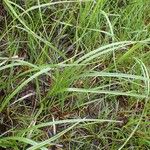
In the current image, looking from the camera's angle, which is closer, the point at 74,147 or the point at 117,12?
the point at 74,147

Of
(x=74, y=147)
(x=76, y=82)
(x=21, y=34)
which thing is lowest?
(x=74, y=147)

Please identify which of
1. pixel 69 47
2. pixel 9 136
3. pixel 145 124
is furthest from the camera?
pixel 69 47

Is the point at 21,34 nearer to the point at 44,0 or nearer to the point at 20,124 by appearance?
the point at 44,0

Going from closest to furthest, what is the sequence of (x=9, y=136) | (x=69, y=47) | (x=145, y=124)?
(x=9, y=136), (x=145, y=124), (x=69, y=47)

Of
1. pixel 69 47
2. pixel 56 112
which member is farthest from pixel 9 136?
pixel 69 47

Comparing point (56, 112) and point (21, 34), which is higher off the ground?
point (21, 34)

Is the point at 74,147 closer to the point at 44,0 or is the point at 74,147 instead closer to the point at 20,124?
the point at 20,124

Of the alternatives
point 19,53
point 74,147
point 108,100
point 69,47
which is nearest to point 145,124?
point 108,100
